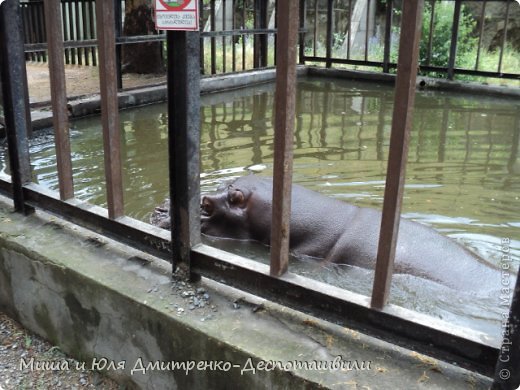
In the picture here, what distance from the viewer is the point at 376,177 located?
16.6 ft

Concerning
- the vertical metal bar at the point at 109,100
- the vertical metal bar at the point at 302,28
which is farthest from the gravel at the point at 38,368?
the vertical metal bar at the point at 302,28

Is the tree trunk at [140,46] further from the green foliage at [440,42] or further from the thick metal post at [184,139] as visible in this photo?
the thick metal post at [184,139]

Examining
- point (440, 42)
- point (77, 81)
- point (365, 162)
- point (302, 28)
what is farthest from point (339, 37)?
point (365, 162)

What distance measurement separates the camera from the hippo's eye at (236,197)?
12.0 ft

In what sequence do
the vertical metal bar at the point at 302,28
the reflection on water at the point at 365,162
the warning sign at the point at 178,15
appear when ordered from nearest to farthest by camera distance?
the warning sign at the point at 178,15 < the reflection on water at the point at 365,162 < the vertical metal bar at the point at 302,28

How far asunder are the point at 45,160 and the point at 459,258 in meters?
3.92

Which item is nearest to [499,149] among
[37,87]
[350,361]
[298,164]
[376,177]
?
[376,177]

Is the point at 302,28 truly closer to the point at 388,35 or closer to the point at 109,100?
the point at 388,35

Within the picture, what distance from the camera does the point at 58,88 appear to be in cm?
255

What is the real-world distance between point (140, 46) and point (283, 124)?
9.44 metres

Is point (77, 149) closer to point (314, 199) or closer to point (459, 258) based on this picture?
point (314, 199)

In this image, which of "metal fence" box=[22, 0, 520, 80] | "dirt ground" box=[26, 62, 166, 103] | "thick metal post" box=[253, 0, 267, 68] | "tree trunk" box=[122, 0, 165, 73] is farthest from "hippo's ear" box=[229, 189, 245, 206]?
"thick metal post" box=[253, 0, 267, 68]

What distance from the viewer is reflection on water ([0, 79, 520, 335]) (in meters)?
3.40

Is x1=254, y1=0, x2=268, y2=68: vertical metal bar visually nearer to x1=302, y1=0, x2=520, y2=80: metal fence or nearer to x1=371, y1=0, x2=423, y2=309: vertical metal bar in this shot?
x1=302, y1=0, x2=520, y2=80: metal fence
